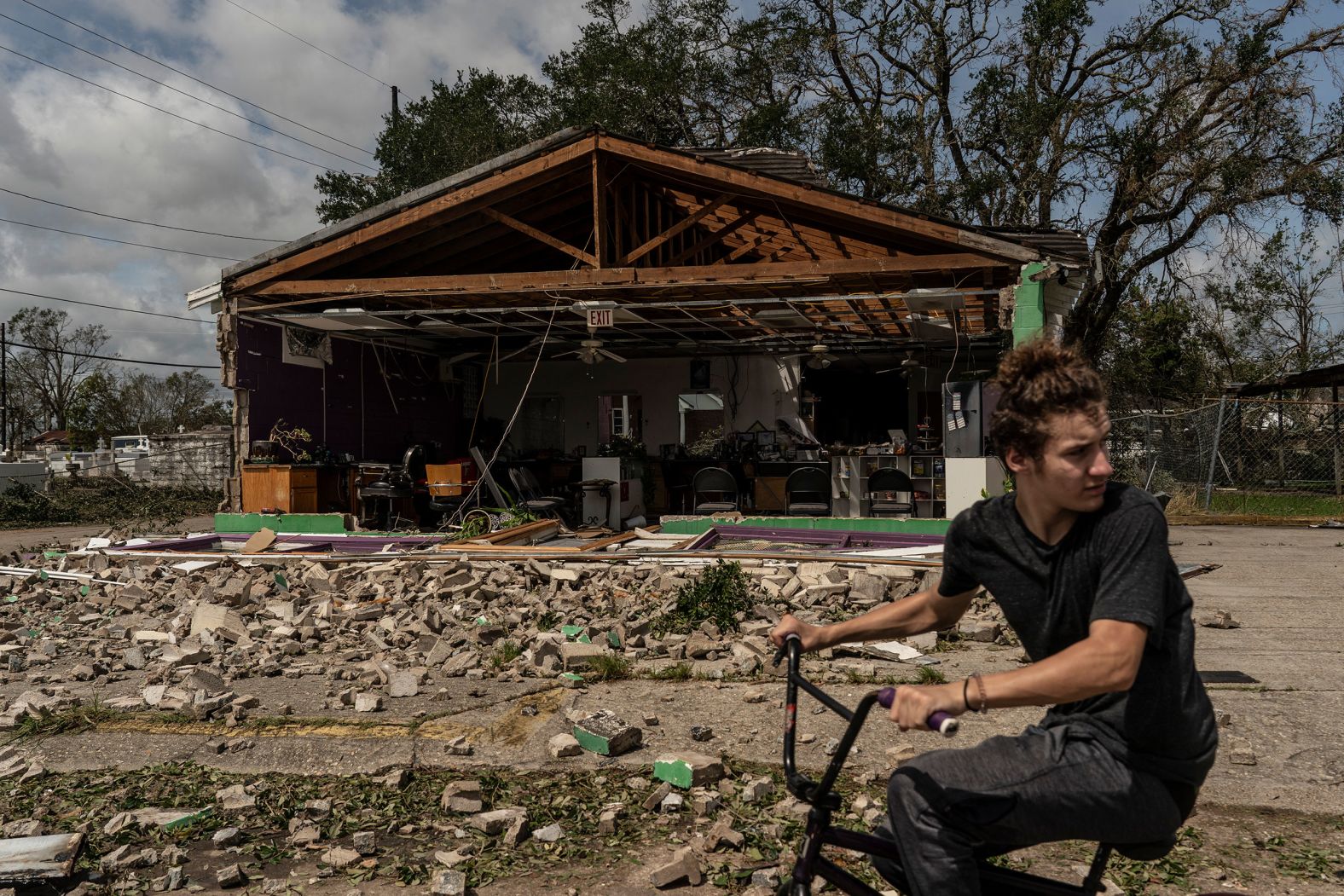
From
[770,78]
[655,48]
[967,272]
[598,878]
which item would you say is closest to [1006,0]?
[770,78]

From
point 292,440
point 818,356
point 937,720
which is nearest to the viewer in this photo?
point 937,720

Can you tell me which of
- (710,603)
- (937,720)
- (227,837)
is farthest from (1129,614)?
(710,603)

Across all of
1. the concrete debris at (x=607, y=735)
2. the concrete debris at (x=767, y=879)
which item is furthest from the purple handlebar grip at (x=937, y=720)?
the concrete debris at (x=607, y=735)

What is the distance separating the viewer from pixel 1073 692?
182 centimetres

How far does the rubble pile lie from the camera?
625 centimetres

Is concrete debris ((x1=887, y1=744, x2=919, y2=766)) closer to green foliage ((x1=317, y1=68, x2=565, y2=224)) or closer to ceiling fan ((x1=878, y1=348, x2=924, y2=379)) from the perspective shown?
ceiling fan ((x1=878, y1=348, x2=924, y2=379))

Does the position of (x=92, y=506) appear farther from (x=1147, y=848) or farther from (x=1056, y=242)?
(x=1147, y=848)

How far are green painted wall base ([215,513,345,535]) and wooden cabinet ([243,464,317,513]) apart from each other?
22cm

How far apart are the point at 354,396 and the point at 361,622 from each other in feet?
29.9

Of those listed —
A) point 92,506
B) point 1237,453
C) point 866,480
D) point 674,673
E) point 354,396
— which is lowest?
point 674,673

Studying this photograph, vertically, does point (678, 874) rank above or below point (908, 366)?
below

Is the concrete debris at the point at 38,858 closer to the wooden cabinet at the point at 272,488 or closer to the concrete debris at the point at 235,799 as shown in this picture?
the concrete debris at the point at 235,799

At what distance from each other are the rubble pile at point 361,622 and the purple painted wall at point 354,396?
424cm

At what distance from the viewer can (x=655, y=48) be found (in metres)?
28.9
